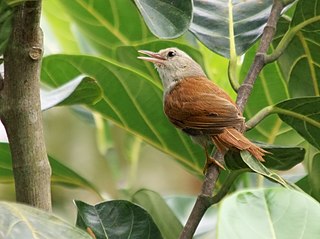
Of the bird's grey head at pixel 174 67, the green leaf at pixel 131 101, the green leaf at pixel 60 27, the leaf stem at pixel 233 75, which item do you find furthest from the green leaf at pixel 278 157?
the green leaf at pixel 60 27

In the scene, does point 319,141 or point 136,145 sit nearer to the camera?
point 319,141

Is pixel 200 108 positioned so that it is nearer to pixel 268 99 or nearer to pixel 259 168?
pixel 268 99

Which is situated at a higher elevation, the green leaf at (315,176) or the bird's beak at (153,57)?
the bird's beak at (153,57)

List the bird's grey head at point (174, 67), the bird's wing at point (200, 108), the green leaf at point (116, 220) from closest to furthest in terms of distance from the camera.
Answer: the green leaf at point (116, 220)
the bird's wing at point (200, 108)
the bird's grey head at point (174, 67)

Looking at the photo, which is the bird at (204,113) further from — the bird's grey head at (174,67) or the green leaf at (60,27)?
the green leaf at (60,27)

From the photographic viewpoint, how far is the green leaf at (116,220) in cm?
150

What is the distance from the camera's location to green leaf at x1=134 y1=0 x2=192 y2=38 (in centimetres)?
133

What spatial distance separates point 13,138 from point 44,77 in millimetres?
819

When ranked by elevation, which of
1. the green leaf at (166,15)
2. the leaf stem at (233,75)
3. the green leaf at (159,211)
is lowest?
the green leaf at (159,211)

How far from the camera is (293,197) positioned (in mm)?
1088

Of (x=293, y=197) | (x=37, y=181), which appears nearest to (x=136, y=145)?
(x=37, y=181)

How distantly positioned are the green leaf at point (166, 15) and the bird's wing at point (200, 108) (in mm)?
627

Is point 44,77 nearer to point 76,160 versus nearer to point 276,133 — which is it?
point 276,133

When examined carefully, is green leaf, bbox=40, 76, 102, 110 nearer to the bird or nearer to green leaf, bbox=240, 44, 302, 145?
the bird
